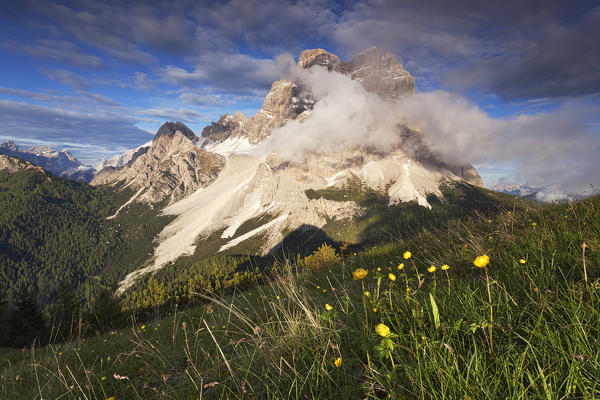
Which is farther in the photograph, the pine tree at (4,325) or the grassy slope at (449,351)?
the pine tree at (4,325)

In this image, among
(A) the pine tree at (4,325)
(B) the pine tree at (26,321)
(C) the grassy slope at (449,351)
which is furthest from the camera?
(B) the pine tree at (26,321)

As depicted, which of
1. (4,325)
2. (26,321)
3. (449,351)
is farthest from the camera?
(26,321)

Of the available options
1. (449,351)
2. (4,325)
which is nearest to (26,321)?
(4,325)

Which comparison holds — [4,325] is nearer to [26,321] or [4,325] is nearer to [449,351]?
[26,321]

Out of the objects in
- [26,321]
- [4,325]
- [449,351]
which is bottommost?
[26,321]

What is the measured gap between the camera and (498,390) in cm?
176

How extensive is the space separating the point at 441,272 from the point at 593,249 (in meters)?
2.09

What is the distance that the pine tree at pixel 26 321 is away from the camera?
42094 millimetres

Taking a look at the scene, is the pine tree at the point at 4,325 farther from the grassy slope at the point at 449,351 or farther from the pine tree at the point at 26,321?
the grassy slope at the point at 449,351

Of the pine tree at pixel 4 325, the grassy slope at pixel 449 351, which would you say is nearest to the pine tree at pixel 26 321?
the pine tree at pixel 4 325

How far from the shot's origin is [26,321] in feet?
144

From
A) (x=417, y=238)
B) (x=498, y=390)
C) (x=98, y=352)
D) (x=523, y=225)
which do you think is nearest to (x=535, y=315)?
(x=498, y=390)

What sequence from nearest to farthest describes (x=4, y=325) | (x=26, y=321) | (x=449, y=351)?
(x=449, y=351) < (x=4, y=325) < (x=26, y=321)

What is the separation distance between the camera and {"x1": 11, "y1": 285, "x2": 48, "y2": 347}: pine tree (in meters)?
42.1
